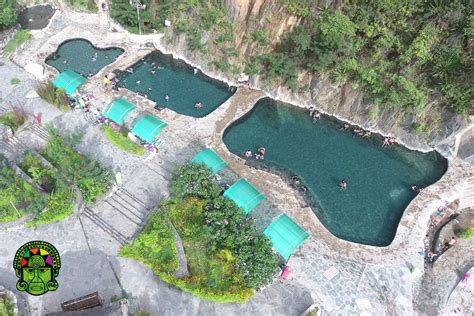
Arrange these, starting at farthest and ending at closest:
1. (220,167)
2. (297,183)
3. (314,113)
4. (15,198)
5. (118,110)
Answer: (314,113) → (118,110) → (297,183) → (220,167) → (15,198)

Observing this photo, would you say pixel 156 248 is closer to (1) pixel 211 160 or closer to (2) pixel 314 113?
(1) pixel 211 160

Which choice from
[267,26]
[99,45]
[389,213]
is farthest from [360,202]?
[99,45]

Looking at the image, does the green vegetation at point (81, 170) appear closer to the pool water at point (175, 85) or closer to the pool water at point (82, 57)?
the pool water at point (175, 85)

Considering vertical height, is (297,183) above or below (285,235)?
below

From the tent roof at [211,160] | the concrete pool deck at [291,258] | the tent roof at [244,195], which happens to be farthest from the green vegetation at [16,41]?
the tent roof at [244,195]

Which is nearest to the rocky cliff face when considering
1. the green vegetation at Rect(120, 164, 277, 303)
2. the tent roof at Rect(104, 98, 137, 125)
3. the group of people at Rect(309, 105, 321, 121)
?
the group of people at Rect(309, 105, 321, 121)

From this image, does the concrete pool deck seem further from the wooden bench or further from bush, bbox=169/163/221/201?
bush, bbox=169/163/221/201

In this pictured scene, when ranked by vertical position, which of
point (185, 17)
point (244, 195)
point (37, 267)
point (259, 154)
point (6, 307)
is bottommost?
point (37, 267)

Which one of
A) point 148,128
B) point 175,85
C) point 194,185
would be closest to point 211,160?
point 194,185

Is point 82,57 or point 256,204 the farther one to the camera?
point 82,57
